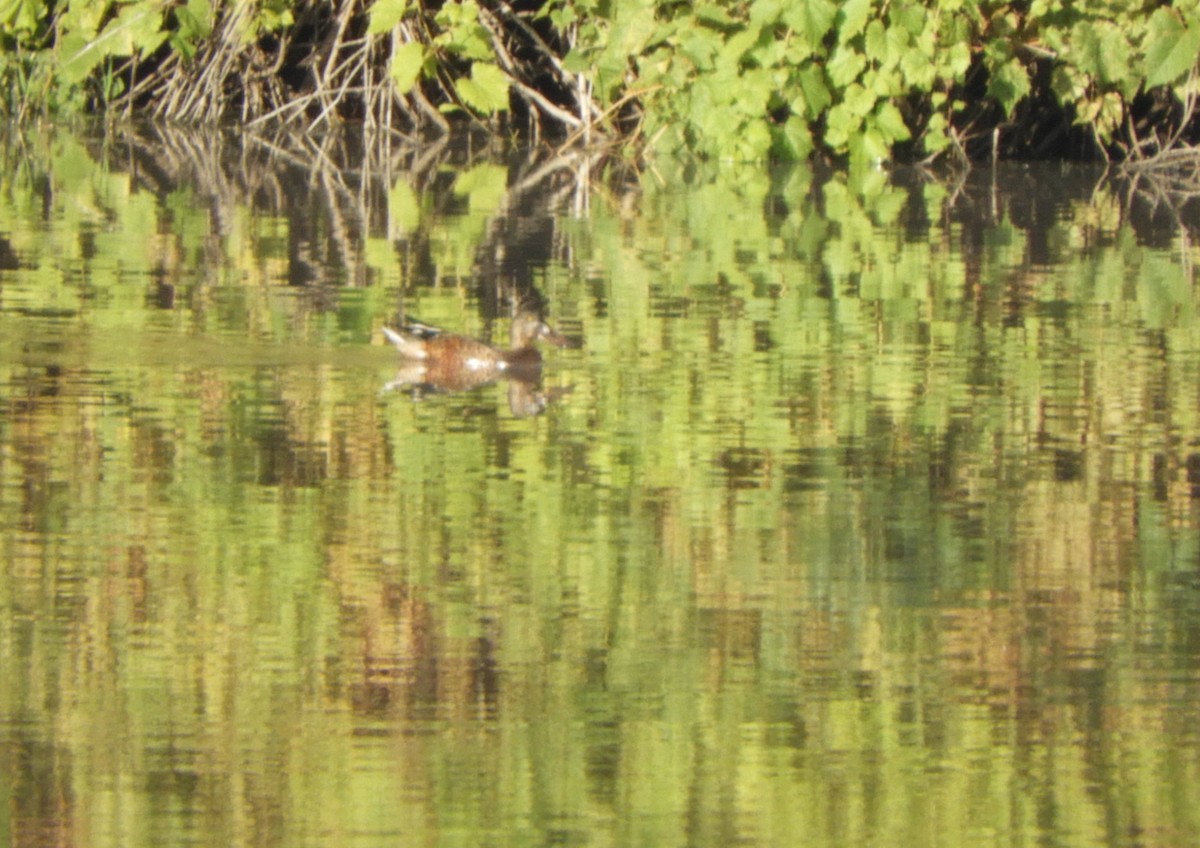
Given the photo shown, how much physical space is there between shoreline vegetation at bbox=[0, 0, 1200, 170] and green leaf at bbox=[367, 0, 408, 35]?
0.04 feet

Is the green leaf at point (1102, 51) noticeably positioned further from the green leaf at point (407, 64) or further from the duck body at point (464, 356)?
the duck body at point (464, 356)

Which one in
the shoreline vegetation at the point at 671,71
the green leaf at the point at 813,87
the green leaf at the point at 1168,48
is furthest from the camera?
the green leaf at the point at 813,87

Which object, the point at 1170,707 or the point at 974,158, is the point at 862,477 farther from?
the point at 974,158

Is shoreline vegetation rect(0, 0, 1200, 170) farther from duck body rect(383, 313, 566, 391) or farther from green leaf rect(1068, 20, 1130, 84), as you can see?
duck body rect(383, 313, 566, 391)

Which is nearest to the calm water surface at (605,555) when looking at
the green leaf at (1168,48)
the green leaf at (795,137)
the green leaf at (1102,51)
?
the green leaf at (1168,48)

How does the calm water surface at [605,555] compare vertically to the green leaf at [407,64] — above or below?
below

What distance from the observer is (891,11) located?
13.0 meters

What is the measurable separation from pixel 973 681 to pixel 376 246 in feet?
18.9

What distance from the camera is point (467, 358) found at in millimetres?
6602

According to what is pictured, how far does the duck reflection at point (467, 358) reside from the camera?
642 centimetres

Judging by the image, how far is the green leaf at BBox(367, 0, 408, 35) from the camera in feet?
47.7

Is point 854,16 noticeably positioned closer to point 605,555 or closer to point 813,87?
point 813,87

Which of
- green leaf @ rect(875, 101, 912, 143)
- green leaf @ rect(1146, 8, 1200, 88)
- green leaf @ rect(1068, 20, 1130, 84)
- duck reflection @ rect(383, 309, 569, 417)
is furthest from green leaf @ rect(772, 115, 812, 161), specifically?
duck reflection @ rect(383, 309, 569, 417)

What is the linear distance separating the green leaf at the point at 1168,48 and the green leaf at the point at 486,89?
408cm
